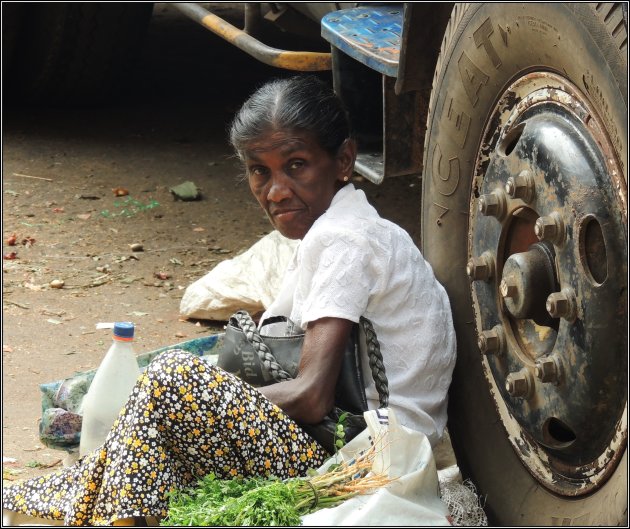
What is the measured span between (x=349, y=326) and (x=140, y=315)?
200 cm

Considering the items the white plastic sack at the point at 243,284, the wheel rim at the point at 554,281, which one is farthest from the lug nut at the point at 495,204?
the white plastic sack at the point at 243,284

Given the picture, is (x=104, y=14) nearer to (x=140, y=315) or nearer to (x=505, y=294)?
(x=140, y=315)

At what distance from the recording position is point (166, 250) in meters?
5.08

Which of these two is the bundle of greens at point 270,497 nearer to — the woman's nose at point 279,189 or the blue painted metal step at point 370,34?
the woman's nose at point 279,189

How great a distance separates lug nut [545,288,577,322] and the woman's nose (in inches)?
35.0

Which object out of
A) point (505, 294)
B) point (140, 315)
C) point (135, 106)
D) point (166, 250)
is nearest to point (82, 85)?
point (135, 106)

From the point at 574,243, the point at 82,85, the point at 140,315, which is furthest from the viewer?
the point at 82,85

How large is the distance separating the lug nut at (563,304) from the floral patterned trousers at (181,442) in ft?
2.47

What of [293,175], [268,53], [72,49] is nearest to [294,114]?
[293,175]

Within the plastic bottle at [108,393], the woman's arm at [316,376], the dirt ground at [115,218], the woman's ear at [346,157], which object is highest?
the woman's ear at [346,157]

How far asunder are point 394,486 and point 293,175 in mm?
873

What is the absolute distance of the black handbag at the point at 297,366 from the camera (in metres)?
2.59

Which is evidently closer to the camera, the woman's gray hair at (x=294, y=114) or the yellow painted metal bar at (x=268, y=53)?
the woman's gray hair at (x=294, y=114)

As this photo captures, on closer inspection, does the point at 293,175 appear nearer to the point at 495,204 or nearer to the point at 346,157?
the point at 346,157
